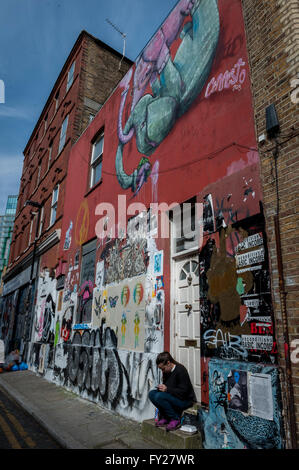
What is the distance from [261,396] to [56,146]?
14879 millimetres

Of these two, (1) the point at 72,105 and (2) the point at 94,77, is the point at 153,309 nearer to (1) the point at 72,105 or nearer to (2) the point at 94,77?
(1) the point at 72,105

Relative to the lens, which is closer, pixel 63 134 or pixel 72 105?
pixel 72 105

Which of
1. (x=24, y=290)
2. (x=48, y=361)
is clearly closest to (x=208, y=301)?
(x=48, y=361)

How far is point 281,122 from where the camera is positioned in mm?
3943

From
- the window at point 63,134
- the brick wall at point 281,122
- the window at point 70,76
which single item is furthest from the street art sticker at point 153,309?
the window at point 70,76

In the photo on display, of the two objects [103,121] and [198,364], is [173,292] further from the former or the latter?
[103,121]

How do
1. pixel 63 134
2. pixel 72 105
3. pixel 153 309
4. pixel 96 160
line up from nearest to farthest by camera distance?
pixel 153 309
pixel 96 160
pixel 72 105
pixel 63 134

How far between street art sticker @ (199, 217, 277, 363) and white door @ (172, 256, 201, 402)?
1.53 feet

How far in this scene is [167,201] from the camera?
19.5 ft

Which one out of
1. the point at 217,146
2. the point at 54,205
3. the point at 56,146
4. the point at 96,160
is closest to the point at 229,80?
the point at 217,146

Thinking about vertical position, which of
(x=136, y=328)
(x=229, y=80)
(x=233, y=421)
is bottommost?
(x=233, y=421)

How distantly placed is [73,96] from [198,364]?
13.3 metres

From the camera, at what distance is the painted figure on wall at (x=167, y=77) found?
5.66 m

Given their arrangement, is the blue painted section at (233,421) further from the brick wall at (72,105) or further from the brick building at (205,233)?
the brick wall at (72,105)
